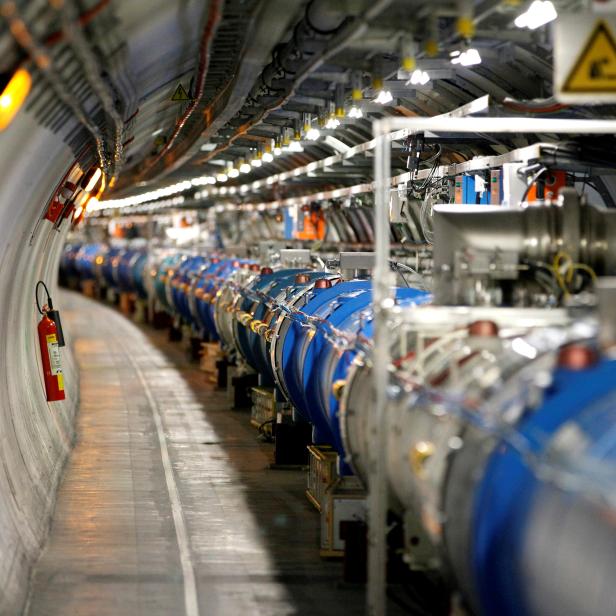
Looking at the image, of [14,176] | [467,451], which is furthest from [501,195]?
[467,451]

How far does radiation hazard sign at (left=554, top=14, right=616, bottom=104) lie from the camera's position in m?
5.71

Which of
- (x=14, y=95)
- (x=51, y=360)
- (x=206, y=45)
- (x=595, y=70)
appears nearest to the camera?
(x=595, y=70)

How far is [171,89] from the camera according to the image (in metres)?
11.8

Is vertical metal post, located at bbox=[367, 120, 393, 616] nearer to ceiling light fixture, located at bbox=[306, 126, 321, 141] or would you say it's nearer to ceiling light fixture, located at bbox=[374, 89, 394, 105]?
ceiling light fixture, located at bbox=[374, 89, 394, 105]

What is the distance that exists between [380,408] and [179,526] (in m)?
3.50

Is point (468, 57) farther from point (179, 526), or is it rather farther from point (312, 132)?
point (312, 132)

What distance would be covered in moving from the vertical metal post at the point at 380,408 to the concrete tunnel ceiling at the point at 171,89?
0.84m

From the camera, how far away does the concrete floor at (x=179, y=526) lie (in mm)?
7543

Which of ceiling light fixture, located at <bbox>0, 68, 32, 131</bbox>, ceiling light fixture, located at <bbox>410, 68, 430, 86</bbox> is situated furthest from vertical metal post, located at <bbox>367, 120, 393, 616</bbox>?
ceiling light fixture, located at <bbox>410, 68, 430, 86</bbox>

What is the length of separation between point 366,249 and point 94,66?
1313cm

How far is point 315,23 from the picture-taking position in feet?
23.9

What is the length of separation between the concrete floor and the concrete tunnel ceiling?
0.85ft

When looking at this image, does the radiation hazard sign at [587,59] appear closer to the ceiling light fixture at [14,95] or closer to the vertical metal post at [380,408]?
the vertical metal post at [380,408]

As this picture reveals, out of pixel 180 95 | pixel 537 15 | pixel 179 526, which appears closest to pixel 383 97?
pixel 180 95
